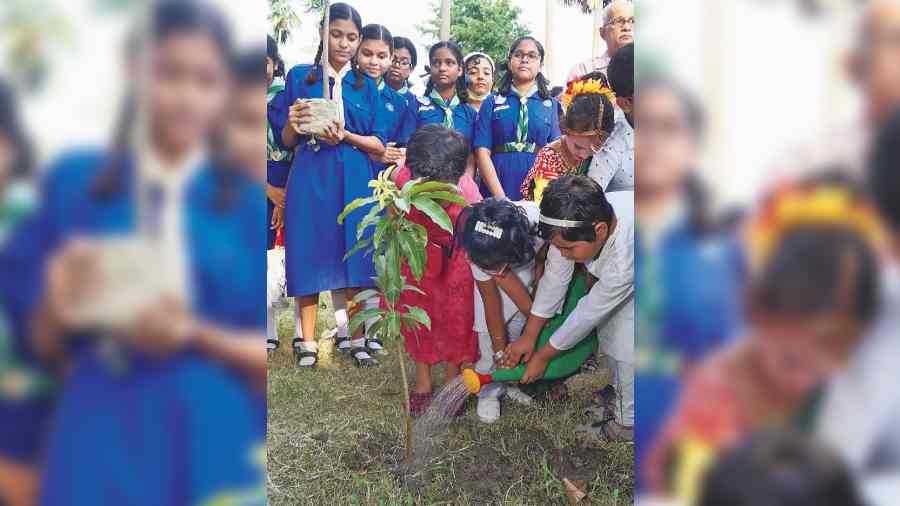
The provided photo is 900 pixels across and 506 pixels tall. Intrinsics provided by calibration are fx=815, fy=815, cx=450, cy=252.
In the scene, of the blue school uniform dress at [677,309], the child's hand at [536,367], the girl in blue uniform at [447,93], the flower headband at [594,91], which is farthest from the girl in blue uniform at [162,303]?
the girl in blue uniform at [447,93]

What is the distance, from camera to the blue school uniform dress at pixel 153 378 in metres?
1.11

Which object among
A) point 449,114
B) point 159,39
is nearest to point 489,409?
point 449,114

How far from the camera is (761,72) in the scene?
3.58 feet

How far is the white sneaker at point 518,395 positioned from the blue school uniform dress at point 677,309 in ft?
6.99

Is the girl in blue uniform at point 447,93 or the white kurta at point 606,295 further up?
the girl in blue uniform at point 447,93

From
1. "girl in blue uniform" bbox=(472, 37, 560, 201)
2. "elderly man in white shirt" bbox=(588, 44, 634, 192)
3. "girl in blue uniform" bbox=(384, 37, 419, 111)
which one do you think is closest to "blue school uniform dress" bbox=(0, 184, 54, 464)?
"elderly man in white shirt" bbox=(588, 44, 634, 192)

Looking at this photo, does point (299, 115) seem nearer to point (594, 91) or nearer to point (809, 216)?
point (594, 91)

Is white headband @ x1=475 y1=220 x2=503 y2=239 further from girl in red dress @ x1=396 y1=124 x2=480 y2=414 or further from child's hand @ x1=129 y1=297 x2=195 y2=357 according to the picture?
child's hand @ x1=129 y1=297 x2=195 y2=357

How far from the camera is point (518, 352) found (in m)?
2.92

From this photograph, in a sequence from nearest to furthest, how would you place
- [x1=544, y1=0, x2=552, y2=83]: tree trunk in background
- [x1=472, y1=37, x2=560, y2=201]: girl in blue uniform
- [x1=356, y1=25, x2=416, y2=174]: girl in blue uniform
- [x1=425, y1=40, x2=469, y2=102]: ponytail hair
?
[x1=356, y1=25, x2=416, y2=174]: girl in blue uniform < [x1=472, y1=37, x2=560, y2=201]: girl in blue uniform < [x1=425, y1=40, x2=469, y2=102]: ponytail hair < [x1=544, y1=0, x2=552, y2=83]: tree trunk in background

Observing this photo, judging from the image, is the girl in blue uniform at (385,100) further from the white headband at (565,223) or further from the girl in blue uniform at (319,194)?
the white headband at (565,223)

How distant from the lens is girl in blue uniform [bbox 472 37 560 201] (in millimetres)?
4473

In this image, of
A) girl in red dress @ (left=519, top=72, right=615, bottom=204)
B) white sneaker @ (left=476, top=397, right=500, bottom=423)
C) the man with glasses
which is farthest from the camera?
the man with glasses

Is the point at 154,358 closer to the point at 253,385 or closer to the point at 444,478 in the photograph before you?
the point at 253,385
